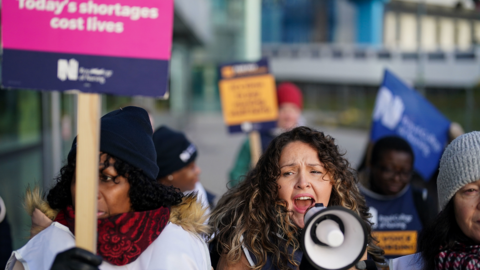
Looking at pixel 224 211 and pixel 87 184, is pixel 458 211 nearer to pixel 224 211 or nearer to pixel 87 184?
pixel 224 211

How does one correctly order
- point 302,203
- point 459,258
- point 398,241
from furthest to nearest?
1. point 398,241
2. point 302,203
3. point 459,258

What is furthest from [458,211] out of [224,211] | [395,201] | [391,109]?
[391,109]

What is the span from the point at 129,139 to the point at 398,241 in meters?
2.42

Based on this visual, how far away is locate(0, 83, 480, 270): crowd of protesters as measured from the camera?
1905 millimetres

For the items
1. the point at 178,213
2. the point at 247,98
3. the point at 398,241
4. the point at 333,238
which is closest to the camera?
the point at 333,238

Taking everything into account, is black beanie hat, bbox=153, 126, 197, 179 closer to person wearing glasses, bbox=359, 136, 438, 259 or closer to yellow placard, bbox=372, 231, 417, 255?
person wearing glasses, bbox=359, 136, 438, 259

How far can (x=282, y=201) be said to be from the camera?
2316mm

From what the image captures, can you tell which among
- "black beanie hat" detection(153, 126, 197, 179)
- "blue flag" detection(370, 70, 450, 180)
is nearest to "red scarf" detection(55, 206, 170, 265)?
"black beanie hat" detection(153, 126, 197, 179)

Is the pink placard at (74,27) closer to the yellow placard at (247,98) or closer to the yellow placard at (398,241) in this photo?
the yellow placard at (398,241)

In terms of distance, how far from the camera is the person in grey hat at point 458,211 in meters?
2.00

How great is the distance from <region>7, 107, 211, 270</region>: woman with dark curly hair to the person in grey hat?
1.02 m

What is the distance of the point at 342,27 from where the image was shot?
44312 mm

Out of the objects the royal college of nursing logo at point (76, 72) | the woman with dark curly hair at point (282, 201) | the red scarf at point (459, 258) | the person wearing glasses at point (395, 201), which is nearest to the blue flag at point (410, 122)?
the person wearing glasses at point (395, 201)

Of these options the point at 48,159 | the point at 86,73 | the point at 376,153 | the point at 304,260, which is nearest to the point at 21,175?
the point at 48,159
